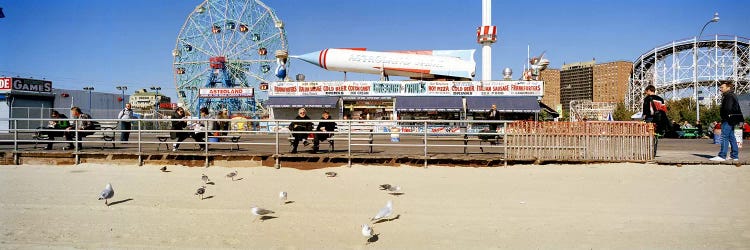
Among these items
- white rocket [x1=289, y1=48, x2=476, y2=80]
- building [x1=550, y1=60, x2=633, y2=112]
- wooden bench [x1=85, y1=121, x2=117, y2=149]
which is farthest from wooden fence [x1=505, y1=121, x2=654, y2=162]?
building [x1=550, y1=60, x2=633, y2=112]

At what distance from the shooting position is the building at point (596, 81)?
171375mm

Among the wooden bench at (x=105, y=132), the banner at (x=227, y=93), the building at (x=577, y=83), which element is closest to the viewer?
the wooden bench at (x=105, y=132)

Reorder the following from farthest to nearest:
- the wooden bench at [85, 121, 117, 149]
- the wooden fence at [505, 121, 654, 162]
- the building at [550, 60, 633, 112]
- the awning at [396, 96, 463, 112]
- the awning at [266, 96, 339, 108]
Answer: the building at [550, 60, 633, 112], the awning at [266, 96, 339, 108], the awning at [396, 96, 463, 112], the wooden bench at [85, 121, 117, 149], the wooden fence at [505, 121, 654, 162]

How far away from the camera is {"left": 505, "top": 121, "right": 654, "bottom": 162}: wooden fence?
1015 cm

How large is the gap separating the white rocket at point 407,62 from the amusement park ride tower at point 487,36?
264cm

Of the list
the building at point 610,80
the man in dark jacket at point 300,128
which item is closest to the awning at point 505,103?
the man in dark jacket at point 300,128

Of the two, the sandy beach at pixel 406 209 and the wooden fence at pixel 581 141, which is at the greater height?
the wooden fence at pixel 581 141

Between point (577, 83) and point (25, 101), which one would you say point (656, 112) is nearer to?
A: point (25, 101)

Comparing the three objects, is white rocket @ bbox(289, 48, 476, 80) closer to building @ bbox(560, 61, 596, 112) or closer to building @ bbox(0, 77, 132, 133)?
building @ bbox(0, 77, 132, 133)

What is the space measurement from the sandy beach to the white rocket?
19915 mm

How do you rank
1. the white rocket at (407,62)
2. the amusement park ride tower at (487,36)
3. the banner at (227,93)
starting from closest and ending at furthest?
the white rocket at (407,62)
the amusement park ride tower at (487,36)
the banner at (227,93)

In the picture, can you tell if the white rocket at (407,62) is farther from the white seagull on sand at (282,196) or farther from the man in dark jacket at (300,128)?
the white seagull on sand at (282,196)

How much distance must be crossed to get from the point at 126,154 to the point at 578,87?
202 m

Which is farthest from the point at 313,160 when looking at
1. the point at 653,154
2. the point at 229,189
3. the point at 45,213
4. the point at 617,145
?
the point at 653,154
